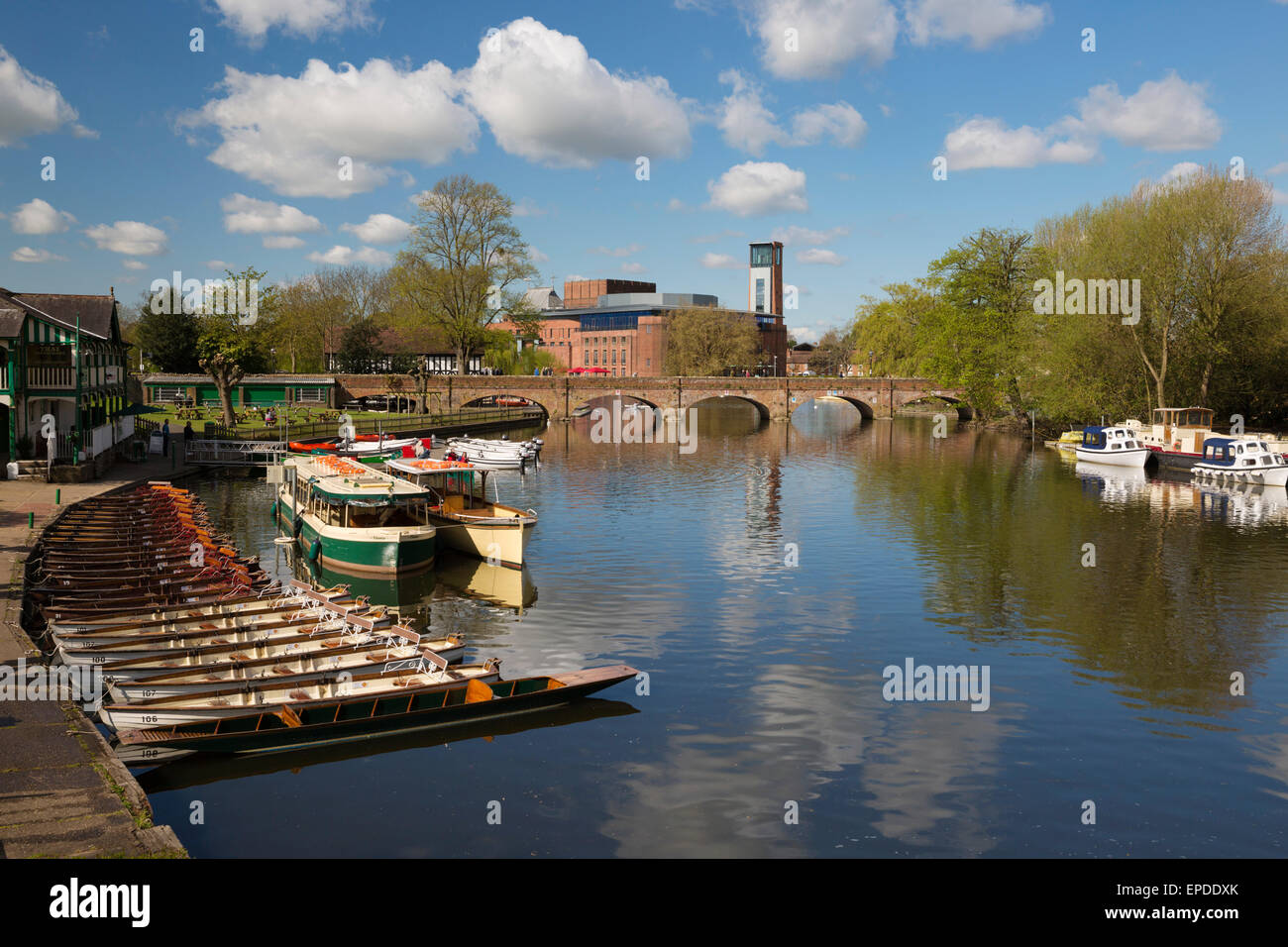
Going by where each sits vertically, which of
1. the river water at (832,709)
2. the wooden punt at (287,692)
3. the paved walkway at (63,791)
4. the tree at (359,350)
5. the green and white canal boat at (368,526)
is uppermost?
the tree at (359,350)

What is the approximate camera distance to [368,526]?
33.4m

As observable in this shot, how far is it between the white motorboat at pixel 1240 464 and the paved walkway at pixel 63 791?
60356 millimetres

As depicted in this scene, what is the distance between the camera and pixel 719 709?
2045 cm

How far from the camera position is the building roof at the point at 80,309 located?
2093 inches

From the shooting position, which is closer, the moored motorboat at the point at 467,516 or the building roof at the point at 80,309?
the moored motorboat at the point at 467,516

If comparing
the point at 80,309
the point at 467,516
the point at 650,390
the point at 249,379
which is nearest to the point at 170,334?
the point at 249,379

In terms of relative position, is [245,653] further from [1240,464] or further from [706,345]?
[706,345]

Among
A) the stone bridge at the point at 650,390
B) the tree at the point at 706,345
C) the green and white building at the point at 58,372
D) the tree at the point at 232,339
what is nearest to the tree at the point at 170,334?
the stone bridge at the point at 650,390

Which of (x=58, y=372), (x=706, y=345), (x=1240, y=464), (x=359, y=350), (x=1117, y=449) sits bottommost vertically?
(x=1240, y=464)

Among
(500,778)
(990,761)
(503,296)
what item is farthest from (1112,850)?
(503,296)

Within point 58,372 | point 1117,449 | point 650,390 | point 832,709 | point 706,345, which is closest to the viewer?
point 832,709

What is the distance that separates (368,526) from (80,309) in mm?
33242

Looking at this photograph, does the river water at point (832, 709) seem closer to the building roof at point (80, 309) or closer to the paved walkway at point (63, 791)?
the paved walkway at point (63, 791)

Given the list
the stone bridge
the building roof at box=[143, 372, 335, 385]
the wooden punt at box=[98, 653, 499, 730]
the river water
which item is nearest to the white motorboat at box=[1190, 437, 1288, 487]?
the river water
